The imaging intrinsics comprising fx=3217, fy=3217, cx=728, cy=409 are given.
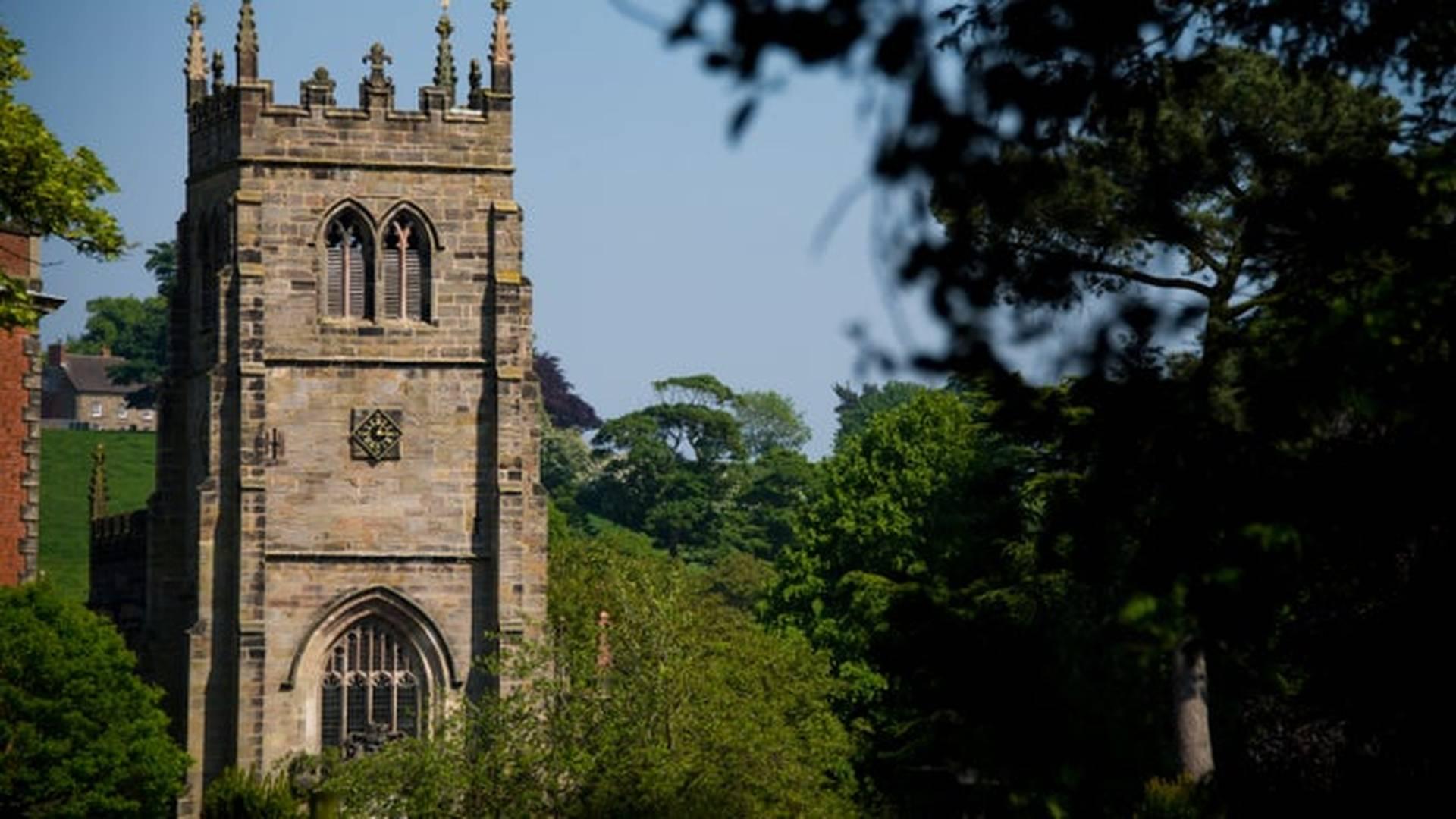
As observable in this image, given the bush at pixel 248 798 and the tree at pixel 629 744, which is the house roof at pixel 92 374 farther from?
the tree at pixel 629 744

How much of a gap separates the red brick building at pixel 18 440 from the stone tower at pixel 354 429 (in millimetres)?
3794

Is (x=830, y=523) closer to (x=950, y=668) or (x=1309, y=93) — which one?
(x=1309, y=93)

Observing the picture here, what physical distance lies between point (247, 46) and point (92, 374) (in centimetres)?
14069

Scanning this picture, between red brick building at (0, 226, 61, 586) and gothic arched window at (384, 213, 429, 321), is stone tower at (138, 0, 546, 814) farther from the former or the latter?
red brick building at (0, 226, 61, 586)

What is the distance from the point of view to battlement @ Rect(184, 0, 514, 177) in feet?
192

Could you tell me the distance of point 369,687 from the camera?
57219 millimetres

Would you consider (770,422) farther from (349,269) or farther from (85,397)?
(349,269)

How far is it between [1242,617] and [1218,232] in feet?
83.6

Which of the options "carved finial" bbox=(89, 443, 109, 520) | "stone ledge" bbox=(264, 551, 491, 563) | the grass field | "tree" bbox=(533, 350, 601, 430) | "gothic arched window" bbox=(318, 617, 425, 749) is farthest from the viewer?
"tree" bbox=(533, 350, 601, 430)

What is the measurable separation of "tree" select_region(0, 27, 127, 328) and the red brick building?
1943 cm

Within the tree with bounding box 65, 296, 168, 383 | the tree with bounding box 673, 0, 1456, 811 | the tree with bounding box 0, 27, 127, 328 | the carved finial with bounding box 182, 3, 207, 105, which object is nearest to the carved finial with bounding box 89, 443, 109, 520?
the carved finial with bounding box 182, 3, 207, 105

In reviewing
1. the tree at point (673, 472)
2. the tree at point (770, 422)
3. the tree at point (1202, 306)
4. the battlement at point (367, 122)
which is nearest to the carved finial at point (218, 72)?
the battlement at point (367, 122)

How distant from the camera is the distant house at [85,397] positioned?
192 m

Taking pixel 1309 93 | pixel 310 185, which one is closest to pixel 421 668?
pixel 310 185
